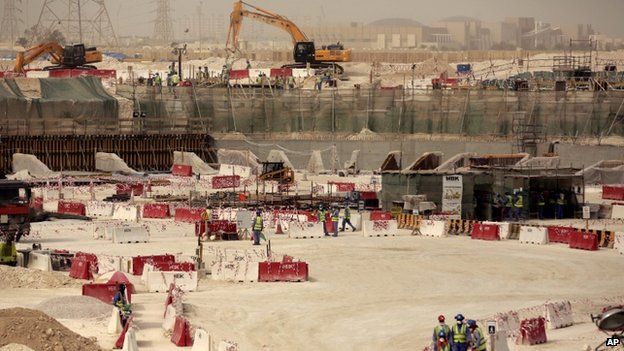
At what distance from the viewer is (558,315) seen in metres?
31.5

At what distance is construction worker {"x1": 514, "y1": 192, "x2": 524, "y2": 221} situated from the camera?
181 ft

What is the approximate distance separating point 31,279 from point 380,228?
1759cm

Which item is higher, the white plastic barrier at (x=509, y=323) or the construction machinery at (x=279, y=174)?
the construction machinery at (x=279, y=174)

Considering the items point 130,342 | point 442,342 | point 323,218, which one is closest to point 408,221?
point 323,218

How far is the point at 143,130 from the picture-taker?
84.7m

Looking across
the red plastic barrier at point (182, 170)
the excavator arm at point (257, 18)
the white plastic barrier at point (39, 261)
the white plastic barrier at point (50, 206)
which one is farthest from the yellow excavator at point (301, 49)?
the white plastic barrier at point (39, 261)

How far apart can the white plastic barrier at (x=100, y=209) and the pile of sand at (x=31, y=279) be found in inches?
760

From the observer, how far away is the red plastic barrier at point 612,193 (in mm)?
63684

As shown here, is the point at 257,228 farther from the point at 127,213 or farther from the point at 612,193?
the point at 612,193

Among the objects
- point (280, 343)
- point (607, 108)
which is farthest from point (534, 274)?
point (607, 108)

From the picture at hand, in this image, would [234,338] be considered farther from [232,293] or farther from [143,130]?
[143,130]

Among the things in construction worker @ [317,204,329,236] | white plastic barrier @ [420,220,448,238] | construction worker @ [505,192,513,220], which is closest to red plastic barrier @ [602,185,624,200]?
construction worker @ [505,192,513,220]

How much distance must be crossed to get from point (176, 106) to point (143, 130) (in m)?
5.60

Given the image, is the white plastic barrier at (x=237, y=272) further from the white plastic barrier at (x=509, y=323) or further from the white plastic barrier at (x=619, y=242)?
the white plastic barrier at (x=619, y=242)
